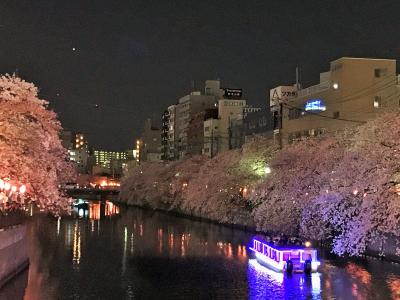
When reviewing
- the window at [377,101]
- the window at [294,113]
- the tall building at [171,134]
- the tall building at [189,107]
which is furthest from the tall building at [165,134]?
the window at [377,101]

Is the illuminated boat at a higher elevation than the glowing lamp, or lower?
lower

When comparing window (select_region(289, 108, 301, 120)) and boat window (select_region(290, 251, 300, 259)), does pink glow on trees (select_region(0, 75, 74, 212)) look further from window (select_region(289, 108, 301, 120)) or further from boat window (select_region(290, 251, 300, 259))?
window (select_region(289, 108, 301, 120))

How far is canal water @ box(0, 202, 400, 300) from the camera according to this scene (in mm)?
24062

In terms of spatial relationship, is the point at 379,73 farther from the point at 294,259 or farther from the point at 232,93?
the point at 232,93

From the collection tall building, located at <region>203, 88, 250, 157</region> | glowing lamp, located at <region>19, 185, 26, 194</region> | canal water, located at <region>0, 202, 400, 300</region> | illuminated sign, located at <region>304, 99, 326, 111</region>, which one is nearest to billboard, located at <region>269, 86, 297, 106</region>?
illuminated sign, located at <region>304, 99, 326, 111</region>

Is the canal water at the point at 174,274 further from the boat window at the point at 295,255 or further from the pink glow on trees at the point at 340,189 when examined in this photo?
the pink glow on trees at the point at 340,189

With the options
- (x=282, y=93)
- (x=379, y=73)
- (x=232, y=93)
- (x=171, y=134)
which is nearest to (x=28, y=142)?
(x=379, y=73)

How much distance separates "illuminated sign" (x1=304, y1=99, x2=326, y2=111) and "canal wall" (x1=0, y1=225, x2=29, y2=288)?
1704 inches

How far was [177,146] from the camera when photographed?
127 m

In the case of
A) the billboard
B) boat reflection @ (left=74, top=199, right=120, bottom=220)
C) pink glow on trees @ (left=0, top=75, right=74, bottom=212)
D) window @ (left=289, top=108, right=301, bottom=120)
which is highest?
the billboard

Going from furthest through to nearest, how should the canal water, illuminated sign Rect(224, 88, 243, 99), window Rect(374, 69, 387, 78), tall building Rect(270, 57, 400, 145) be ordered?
illuminated sign Rect(224, 88, 243, 99) → window Rect(374, 69, 387, 78) → tall building Rect(270, 57, 400, 145) → the canal water

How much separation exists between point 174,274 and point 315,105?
4122cm

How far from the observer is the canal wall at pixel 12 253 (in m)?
23.3

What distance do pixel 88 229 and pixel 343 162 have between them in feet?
102
